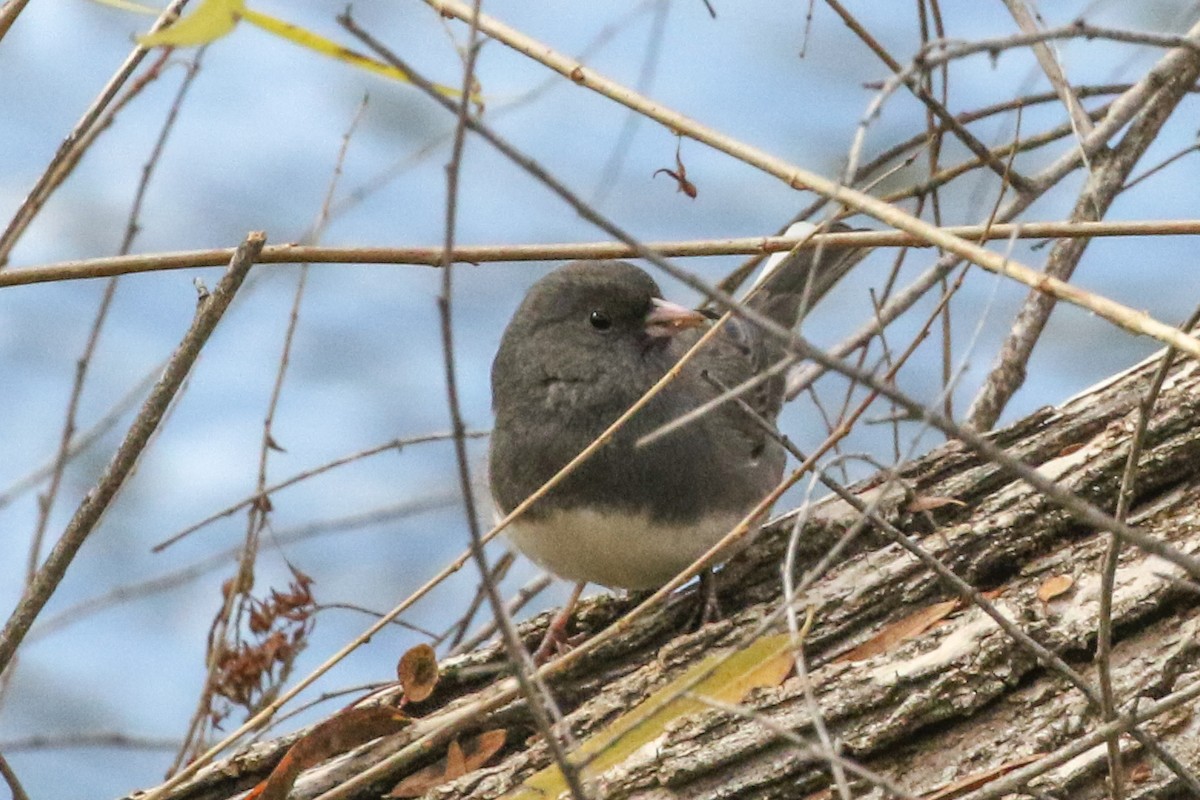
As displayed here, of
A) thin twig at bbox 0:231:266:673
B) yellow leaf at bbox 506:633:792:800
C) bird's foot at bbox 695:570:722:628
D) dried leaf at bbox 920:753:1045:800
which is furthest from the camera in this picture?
bird's foot at bbox 695:570:722:628

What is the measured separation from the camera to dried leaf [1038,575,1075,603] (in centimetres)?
261

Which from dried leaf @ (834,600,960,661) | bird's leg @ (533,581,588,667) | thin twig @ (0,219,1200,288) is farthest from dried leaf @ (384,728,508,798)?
thin twig @ (0,219,1200,288)

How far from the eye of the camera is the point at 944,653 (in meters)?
2.51

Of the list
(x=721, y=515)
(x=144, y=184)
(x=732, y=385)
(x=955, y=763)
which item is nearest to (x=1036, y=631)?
(x=955, y=763)

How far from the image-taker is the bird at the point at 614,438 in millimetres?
3029

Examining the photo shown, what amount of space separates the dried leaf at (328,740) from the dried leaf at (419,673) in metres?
0.05

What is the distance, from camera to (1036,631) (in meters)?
2.50

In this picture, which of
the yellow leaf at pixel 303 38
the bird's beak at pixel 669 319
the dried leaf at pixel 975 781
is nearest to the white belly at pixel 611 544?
the bird's beak at pixel 669 319

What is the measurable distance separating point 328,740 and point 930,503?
1.20m

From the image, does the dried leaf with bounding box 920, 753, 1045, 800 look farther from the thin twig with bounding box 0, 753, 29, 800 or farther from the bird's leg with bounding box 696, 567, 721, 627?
the thin twig with bounding box 0, 753, 29, 800

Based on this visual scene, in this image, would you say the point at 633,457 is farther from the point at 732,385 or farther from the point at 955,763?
the point at 955,763

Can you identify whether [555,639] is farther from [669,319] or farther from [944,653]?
[944,653]

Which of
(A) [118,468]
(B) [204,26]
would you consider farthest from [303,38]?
(A) [118,468]

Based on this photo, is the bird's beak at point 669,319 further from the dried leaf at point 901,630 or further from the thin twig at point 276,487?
the dried leaf at point 901,630
